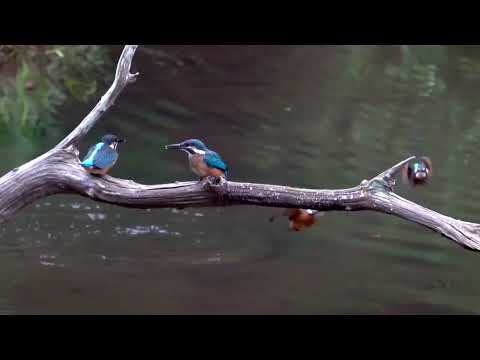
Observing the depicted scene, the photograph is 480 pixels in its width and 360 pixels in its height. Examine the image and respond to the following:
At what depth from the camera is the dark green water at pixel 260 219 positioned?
5766 mm

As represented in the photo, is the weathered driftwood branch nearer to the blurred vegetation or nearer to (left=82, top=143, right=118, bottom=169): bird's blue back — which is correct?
(left=82, top=143, right=118, bottom=169): bird's blue back

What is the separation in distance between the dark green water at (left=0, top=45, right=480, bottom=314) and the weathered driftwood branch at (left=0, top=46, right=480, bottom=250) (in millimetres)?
2160

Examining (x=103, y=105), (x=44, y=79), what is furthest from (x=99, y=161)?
(x=44, y=79)

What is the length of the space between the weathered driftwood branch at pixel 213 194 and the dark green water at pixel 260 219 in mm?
2160

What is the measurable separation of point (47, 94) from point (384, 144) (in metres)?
3.81

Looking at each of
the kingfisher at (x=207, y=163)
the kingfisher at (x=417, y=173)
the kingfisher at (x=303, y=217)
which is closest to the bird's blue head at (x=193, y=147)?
the kingfisher at (x=207, y=163)

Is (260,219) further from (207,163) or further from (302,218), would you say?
(207,163)

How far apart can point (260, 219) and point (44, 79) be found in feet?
12.1

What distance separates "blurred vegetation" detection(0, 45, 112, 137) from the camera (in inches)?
325

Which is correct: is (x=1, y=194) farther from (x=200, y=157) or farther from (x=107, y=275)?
(x=107, y=275)

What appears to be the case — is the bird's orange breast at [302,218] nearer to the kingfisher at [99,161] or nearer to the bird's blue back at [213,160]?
the bird's blue back at [213,160]

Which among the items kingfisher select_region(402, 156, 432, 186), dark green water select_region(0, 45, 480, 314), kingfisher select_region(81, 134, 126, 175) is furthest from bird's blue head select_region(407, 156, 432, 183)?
kingfisher select_region(81, 134, 126, 175)

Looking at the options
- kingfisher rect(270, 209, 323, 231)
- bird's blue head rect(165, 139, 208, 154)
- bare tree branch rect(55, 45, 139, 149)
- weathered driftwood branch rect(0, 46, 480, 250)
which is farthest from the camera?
kingfisher rect(270, 209, 323, 231)

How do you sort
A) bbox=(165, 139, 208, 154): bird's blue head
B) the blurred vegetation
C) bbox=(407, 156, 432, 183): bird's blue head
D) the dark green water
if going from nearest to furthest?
bbox=(165, 139, 208, 154): bird's blue head
bbox=(407, 156, 432, 183): bird's blue head
the dark green water
the blurred vegetation
